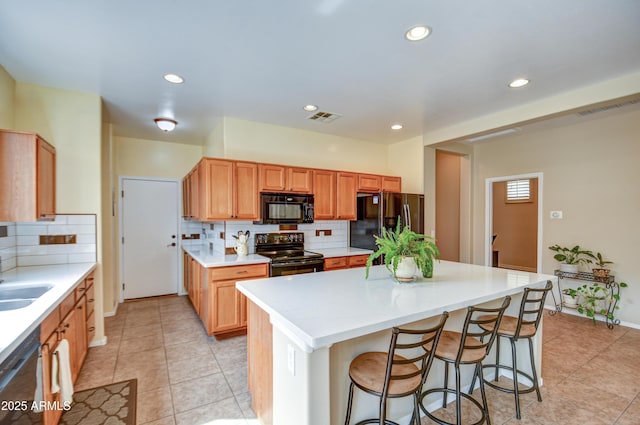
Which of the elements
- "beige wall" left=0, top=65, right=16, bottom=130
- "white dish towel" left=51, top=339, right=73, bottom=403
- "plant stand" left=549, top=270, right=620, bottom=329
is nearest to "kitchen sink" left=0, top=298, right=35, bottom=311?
"white dish towel" left=51, top=339, right=73, bottom=403

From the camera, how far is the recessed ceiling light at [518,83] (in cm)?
289

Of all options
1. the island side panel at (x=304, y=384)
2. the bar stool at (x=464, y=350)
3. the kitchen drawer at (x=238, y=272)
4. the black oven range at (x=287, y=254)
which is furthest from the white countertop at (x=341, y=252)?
the island side panel at (x=304, y=384)

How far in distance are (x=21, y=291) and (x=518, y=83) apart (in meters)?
4.60

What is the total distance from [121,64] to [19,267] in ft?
7.32

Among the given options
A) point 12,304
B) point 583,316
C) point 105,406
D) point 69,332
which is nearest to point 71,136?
point 12,304

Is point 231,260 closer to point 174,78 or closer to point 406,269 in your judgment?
point 174,78

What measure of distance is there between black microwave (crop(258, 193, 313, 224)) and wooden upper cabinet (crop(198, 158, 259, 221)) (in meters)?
0.13

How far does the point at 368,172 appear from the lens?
529 cm

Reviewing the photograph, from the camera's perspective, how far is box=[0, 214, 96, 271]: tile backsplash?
2.98 metres

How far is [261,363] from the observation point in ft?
6.30

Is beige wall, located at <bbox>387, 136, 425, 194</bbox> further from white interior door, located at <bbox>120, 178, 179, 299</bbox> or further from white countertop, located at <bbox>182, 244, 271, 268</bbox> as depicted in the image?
white interior door, located at <bbox>120, 178, 179, 299</bbox>

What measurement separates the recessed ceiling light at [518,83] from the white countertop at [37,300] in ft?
13.2

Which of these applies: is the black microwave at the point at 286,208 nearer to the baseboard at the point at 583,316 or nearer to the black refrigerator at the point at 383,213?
the black refrigerator at the point at 383,213

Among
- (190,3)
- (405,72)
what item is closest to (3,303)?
(190,3)
